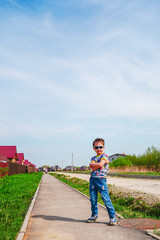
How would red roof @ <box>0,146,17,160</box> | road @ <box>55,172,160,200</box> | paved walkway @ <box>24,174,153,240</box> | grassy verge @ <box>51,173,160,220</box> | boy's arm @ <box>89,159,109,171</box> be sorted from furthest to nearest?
red roof @ <box>0,146,17,160</box>
road @ <box>55,172,160,200</box>
grassy verge @ <box>51,173,160,220</box>
boy's arm @ <box>89,159,109,171</box>
paved walkway @ <box>24,174,153,240</box>

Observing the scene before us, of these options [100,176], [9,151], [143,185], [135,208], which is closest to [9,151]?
[9,151]

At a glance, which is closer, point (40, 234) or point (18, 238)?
point (18, 238)

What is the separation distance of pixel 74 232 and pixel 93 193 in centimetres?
95

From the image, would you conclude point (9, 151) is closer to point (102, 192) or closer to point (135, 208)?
point (135, 208)

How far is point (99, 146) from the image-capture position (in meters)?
5.52

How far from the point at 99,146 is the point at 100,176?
Result: 643mm

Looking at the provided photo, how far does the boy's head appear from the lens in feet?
18.1

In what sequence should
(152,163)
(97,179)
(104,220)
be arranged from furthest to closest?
(152,163) < (104,220) < (97,179)

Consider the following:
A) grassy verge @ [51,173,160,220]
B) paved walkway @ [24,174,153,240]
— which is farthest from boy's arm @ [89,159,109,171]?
grassy verge @ [51,173,160,220]

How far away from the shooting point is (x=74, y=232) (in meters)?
4.87

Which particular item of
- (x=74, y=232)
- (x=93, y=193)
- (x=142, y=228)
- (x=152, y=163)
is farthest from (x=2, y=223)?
(x=152, y=163)

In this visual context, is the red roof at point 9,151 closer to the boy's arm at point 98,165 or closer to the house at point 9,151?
the house at point 9,151

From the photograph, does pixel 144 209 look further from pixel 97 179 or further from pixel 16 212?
pixel 16 212

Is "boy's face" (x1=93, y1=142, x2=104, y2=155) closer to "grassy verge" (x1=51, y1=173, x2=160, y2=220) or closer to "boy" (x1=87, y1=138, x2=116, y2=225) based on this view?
"boy" (x1=87, y1=138, x2=116, y2=225)
